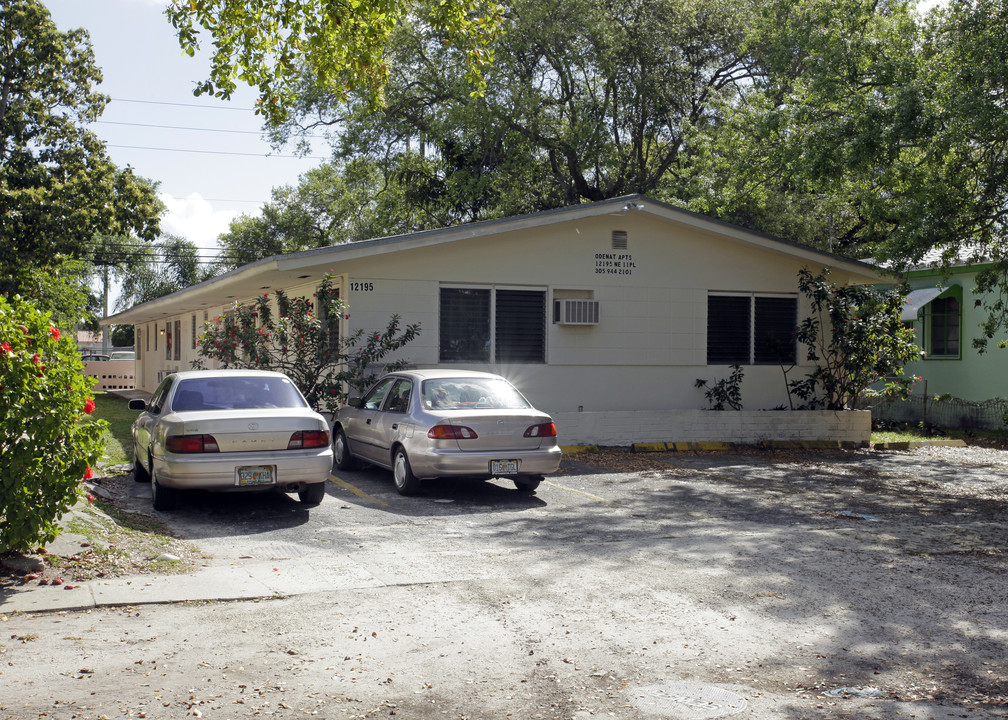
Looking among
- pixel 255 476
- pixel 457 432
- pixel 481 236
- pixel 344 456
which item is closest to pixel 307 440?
pixel 255 476

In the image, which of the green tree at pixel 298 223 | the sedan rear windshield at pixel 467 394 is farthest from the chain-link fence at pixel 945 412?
the green tree at pixel 298 223

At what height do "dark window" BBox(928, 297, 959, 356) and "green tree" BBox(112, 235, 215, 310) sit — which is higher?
"green tree" BBox(112, 235, 215, 310)

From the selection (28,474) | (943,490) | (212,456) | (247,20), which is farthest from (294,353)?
(943,490)

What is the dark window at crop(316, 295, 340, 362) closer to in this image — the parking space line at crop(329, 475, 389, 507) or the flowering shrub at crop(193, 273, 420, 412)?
the flowering shrub at crop(193, 273, 420, 412)

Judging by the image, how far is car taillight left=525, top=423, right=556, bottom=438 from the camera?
435 inches

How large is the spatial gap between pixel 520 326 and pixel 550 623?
36.9 ft

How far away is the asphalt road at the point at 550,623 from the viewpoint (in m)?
4.82

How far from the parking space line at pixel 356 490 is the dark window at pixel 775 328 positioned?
9870 millimetres

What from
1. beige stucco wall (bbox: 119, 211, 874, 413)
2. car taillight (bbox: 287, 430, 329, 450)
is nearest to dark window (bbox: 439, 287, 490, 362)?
beige stucco wall (bbox: 119, 211, 874, 413)

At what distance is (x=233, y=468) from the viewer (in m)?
9.38

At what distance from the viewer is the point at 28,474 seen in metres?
6.82

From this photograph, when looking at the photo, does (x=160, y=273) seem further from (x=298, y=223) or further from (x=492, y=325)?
(x=492, y=325)

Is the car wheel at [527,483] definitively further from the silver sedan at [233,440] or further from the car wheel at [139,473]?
the car wheel at [139,473]

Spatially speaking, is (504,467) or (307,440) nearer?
(307,440)
